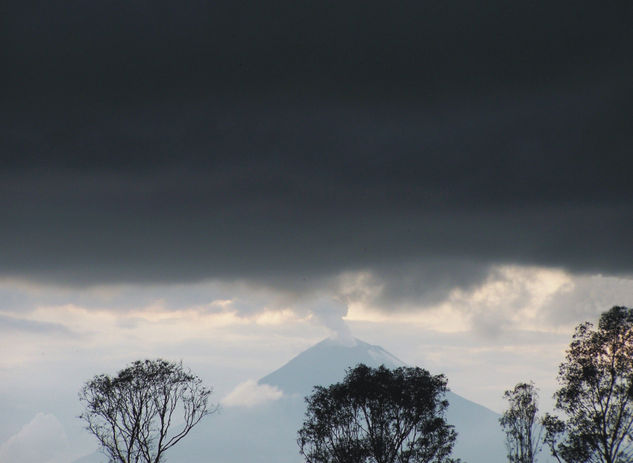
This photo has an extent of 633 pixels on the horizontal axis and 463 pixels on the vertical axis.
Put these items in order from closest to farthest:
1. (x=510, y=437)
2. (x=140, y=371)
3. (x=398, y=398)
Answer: (x=398, y=398) < (x=140, y=371) < (x=510, y=437)

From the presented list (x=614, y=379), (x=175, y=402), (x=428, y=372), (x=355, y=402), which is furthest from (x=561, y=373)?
(x=175, y=402)

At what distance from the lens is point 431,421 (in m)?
77.5

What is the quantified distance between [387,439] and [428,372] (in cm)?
783

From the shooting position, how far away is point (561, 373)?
6912 centimetres

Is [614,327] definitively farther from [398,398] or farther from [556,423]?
[398,398]

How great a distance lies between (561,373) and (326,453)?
81.2ft

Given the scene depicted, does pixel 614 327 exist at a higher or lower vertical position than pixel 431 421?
higher

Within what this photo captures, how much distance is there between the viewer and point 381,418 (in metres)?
76.1

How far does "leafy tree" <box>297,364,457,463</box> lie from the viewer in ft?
249

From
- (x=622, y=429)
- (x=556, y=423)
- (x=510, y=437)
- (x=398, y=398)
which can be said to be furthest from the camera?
(x=510, y=437)

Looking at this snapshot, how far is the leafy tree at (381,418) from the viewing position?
7600 centimetres

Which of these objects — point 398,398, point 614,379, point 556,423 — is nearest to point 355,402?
point 398,398

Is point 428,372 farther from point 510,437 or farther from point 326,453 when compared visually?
point 510,437

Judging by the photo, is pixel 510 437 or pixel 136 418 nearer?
pixel 136 418
